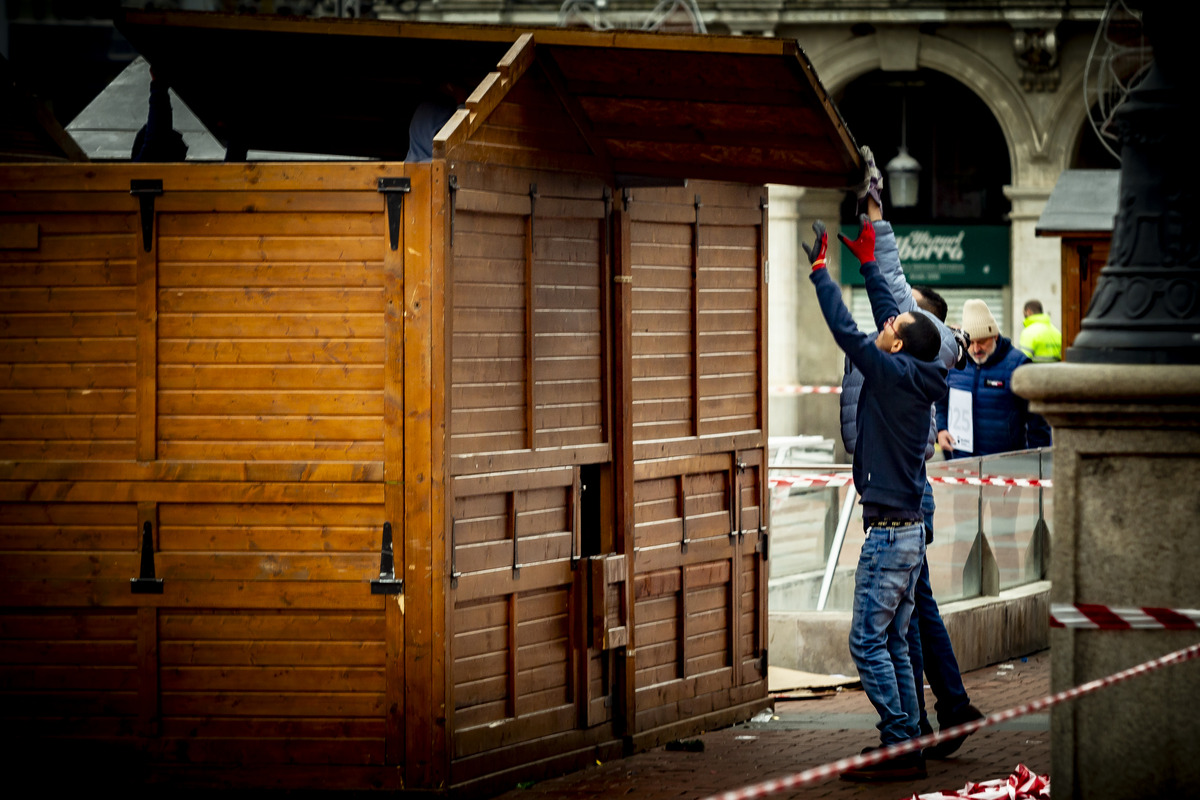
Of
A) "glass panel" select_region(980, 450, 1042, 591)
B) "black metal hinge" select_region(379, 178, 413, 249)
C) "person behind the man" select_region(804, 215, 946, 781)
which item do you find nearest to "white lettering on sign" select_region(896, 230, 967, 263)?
"glass panel" select_region(980, 450, 1042, 591)

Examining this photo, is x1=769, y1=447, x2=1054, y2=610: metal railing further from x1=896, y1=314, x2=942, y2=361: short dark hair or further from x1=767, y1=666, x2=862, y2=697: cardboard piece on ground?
x1=896, y1=314, x2=942, y2=361: short dark hair

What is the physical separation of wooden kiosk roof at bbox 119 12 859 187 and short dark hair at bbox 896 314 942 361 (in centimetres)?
85

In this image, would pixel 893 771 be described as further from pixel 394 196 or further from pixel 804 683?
pixel 394 196

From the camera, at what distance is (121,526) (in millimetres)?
6742

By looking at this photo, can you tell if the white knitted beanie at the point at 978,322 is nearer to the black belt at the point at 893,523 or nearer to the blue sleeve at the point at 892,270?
the blue sleeve at the point at 892,270

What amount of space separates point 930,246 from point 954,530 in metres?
17.3

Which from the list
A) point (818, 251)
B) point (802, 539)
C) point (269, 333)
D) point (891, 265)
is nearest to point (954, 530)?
point (802, 539)

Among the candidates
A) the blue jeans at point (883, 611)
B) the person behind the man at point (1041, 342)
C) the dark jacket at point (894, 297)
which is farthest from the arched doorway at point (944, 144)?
the blue jeans at point (883, 611)

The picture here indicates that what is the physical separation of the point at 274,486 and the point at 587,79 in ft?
6.81

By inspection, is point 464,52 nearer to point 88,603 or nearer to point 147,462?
point 147,462

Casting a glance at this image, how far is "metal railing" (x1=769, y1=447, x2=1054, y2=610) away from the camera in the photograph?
33.6ft

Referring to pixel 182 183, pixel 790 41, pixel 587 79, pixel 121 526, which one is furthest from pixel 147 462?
pixel 790 41

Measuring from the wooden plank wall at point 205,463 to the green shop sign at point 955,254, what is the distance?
68.1 feet

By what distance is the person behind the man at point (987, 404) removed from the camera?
490 inches
